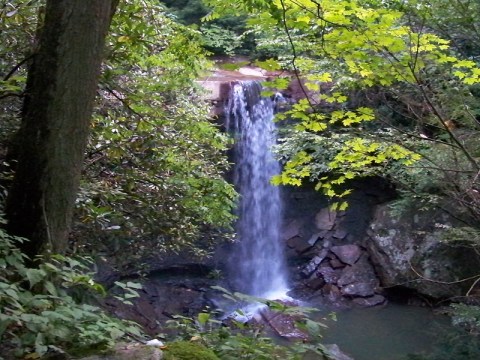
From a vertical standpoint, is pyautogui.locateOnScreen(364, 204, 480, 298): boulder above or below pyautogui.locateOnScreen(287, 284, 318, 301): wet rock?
above

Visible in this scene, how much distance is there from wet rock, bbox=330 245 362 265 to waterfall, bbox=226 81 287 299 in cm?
149

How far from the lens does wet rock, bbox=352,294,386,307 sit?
11.6m

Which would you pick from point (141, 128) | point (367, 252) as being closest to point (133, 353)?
point (141, 128)

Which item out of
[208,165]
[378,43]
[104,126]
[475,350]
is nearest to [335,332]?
[475,350]

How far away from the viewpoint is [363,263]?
12.6 meters

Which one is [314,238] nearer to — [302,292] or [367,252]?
[367,252]

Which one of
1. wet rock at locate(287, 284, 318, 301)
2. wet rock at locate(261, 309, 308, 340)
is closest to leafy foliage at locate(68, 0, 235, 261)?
wet rock at locate(261, 309, 308, 340)

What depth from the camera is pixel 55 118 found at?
118 inches

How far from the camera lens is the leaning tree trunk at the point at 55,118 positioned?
2.97m

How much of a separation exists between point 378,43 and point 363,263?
368 inches

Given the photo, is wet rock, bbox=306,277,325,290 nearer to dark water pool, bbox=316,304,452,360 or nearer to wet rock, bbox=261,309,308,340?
dark water pool, bbox=316,304,452,360

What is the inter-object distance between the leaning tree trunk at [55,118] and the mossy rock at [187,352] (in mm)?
958

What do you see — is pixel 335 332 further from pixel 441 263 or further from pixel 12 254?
pixel 12 254

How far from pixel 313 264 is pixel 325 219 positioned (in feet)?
3.94
